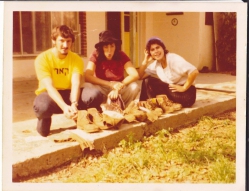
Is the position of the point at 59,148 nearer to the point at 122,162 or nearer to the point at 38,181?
the point at 38,181

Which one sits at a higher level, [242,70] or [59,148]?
[242,70]

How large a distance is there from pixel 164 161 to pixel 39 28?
3.57 feet

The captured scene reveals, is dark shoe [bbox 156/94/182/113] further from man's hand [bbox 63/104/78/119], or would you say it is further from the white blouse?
man's hand [bbox 63/104/78/119]

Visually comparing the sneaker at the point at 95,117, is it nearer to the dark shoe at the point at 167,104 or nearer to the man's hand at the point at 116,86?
the man's hand at the point at 116,86

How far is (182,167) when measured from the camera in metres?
1.96

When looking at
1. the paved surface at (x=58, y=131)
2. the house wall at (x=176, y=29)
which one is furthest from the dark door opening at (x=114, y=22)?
the paved surface at (x=58, y=131)

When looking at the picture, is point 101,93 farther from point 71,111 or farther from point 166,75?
point 166,75

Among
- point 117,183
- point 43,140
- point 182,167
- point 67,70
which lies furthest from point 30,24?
point 182,167

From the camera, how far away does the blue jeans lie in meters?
1.98

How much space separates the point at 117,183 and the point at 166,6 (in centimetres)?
109

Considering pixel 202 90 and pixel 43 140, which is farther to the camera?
pixel 202 90

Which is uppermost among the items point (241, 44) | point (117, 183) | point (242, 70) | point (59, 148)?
point (241, 44)

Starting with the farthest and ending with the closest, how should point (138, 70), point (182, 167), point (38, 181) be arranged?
1. point (138, 70)
2. point (182, 167)
3. point (38, 181)

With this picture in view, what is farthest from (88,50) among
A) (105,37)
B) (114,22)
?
(114,22)
